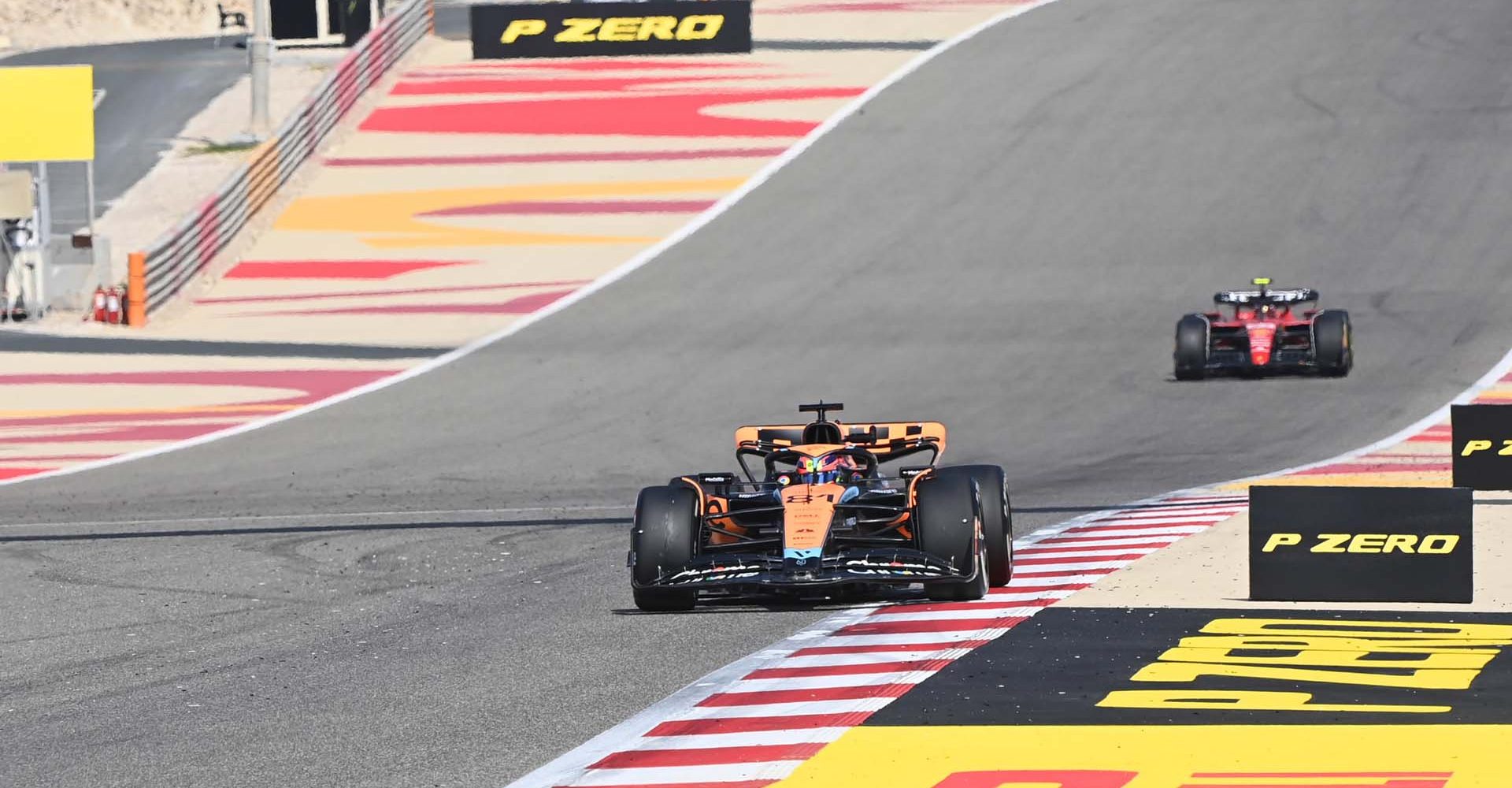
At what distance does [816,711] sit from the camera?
9469 millimetres

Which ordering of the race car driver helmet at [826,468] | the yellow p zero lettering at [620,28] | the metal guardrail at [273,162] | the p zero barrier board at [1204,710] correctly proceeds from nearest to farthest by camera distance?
the p zero barrier board at [1204,710] < the race car driver helmet at [826,468] < the metal guardrail at [273,162] < the yellow p zero lettering at [620,28]

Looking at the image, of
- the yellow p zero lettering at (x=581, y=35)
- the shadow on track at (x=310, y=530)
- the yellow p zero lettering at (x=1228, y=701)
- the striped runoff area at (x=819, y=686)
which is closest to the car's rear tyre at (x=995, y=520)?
the striped runoff area at (x=819, y=686)

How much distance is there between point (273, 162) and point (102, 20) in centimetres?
3418

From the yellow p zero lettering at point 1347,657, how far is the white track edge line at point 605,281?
14886 mm

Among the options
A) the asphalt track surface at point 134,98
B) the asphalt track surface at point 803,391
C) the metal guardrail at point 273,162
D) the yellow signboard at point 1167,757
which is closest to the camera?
the yellow signboard at point 1167,757

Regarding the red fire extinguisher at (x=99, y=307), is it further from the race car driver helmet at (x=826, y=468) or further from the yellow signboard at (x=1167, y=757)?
the yellow signboard at (x=1167, y=757)

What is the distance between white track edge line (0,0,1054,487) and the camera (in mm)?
23922

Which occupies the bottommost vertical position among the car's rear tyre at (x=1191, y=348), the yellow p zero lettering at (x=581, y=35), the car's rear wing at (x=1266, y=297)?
the car's rear tyre at (x=1191, y=348)

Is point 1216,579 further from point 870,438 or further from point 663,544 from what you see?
point 663,544

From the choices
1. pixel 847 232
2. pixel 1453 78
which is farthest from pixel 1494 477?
pixel 1453 78

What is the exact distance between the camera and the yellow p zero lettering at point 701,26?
44156 mm

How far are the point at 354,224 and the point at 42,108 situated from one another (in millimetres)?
5262

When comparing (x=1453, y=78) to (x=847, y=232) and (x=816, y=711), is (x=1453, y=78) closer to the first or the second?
(x=847, y=232)

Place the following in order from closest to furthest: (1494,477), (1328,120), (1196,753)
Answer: (1196,753) → (1494,477) → (1328,120)
